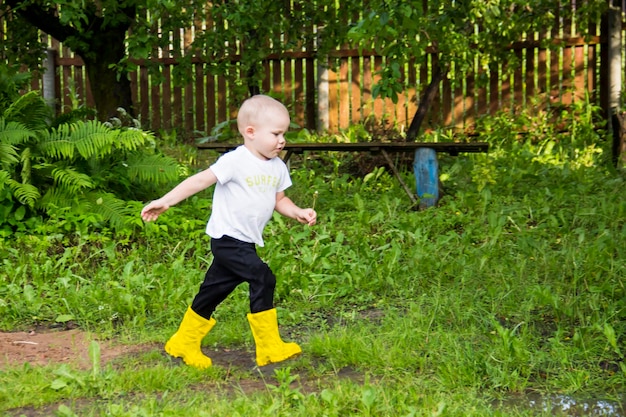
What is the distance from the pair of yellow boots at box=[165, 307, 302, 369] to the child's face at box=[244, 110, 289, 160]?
32.5 inches

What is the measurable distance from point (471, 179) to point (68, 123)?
4104mm

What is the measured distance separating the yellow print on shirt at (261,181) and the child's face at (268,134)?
0.12m

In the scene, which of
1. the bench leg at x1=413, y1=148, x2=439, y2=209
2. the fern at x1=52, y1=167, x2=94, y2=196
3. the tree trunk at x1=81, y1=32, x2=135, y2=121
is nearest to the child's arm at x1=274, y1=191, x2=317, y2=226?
the fern at x1=52, y1=167, x2=94, y2=196

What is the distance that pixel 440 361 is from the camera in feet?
14.6

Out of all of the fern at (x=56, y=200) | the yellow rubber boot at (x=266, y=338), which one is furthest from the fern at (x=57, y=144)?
the yellow rubber boot at (x=266, y=338)

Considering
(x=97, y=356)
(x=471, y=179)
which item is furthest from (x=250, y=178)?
(x=471, y=179)

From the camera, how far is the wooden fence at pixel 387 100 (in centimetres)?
1212

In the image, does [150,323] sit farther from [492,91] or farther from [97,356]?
[492,91]

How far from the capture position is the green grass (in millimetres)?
4090

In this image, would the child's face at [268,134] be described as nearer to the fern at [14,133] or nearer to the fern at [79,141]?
the fern at [79,141]

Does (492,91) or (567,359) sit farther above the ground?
(492,91)

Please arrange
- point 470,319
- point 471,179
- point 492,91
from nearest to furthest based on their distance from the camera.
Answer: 1. point 470,319
2. point 471,179
3. point 492,91

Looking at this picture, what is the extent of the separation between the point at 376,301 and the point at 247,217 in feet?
5.21

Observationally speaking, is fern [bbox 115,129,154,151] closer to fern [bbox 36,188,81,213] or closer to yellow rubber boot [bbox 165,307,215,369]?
fern [bbox 36,188,81,213]
